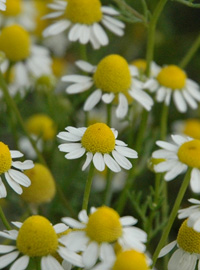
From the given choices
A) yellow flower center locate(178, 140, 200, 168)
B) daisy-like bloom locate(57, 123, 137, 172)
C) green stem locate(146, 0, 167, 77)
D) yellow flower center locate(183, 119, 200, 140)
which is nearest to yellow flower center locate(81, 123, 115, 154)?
daisy-like bloom locate(57, 123, 137, 172)

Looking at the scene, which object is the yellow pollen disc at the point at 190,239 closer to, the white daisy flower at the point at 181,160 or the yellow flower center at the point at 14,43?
the white daisy flower at the point at 181,160

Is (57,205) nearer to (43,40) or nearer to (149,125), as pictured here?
(149,125)

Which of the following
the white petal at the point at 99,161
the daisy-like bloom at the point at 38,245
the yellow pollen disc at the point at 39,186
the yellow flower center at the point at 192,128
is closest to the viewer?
the daisy-like bloom at the point at 38,245

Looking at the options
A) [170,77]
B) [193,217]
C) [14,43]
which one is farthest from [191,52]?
[193,217]

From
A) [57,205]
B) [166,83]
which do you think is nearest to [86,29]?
[166,83]

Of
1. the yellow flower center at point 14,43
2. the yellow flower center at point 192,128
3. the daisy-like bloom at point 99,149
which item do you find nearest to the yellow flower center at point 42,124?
the yellow flower center at point 14,43
